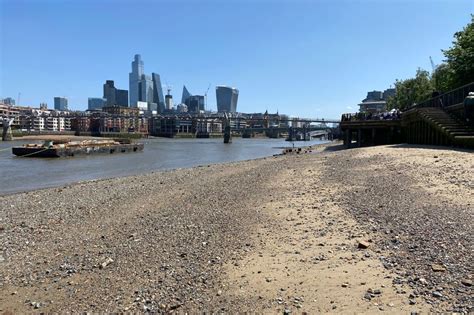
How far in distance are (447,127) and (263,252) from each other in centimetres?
2324

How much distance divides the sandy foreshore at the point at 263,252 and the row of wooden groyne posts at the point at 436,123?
13126 mm

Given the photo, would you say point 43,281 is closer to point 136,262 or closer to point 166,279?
point 136,262

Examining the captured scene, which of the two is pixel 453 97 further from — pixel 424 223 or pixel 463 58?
pixel 424 223

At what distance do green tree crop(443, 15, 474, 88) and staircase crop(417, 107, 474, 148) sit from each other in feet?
21.0

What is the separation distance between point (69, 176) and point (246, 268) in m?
32.5

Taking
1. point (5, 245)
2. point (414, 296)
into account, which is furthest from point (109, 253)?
point (414, 296)

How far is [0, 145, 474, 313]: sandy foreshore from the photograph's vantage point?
6.17 metres

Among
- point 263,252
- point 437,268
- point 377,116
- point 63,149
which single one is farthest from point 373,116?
point 437,268

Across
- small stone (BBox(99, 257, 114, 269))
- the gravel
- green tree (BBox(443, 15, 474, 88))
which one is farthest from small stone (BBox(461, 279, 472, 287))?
green tree (BBox(443, 15, 474, 88))

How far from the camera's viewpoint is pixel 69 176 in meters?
36.2

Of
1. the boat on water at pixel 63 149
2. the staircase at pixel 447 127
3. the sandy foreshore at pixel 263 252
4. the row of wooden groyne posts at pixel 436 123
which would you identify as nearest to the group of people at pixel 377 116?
the row of wooden groyne posts at pixel 436 123

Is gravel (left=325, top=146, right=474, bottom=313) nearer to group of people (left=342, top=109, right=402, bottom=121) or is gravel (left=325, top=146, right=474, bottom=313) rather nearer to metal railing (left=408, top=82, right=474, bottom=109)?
metal railing (left=408, top=82, right=474, bottom=109)

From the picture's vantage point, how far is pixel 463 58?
119ft

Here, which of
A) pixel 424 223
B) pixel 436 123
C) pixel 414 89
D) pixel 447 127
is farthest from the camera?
pixel 414 89
